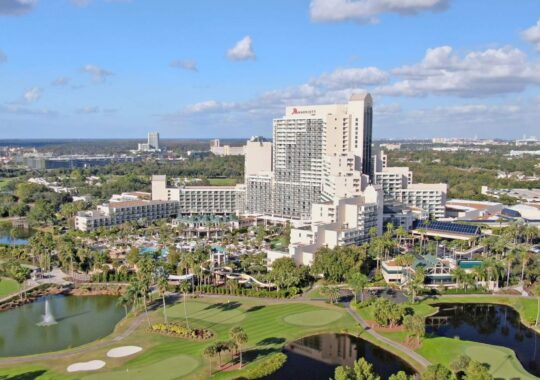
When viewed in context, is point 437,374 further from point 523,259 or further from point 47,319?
point 47,319

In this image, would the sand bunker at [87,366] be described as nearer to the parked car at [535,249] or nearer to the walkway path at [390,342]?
the walkway path at [390,342]

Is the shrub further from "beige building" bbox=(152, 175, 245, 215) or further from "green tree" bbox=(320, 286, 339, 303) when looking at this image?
"beige building" bbox=(152, 175, 245, 215)

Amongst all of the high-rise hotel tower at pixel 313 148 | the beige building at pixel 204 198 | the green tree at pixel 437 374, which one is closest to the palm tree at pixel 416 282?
the green tree at pixel 437 374

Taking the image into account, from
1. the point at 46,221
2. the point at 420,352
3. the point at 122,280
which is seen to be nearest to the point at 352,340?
the point at 420,352

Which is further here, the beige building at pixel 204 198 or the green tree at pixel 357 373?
the beige building at pixel 204 198

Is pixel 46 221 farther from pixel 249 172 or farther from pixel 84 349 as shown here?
pixel 84 349

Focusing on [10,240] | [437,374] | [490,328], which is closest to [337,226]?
[490,328]
